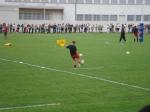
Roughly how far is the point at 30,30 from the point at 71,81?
65.2m

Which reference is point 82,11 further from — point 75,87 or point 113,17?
point 75,87

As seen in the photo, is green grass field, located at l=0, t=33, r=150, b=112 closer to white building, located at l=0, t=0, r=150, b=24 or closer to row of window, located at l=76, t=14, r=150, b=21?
white building, located at l=0, t=0, r=150, b=24

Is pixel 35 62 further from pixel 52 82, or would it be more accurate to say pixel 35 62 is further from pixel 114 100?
pixel 114 100

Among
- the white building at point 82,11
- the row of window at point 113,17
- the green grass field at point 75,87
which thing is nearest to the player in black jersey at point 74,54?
the green grass field at point 75,87

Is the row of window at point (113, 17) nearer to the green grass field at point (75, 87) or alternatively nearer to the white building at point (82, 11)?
the white building at point (82, 11)

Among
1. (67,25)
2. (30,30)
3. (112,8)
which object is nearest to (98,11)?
(112,8)

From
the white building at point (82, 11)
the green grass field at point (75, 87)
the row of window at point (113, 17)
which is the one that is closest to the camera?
the green grass field at point (75, 87)

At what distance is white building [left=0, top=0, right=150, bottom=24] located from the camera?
3440 inches

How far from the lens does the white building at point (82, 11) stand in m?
87.4

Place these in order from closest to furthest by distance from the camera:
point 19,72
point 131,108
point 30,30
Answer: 1. point 131,108
2. point 19,72
3. point 30,30

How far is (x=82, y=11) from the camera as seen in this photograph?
8919 centimetres

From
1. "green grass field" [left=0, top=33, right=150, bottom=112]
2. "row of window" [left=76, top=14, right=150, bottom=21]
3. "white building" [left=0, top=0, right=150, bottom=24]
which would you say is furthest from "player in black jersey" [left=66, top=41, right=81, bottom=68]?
"row of window" [left=76, top=14, right=150, bottom=21]

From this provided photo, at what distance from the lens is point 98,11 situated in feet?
294

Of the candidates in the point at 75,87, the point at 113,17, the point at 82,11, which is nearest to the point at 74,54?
the point at 75,87
